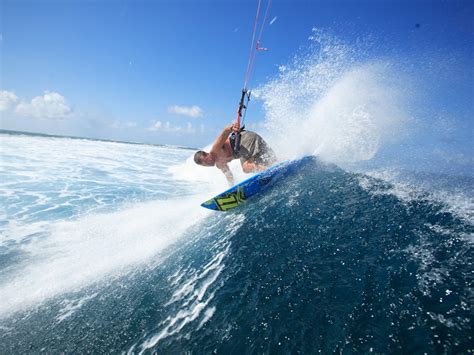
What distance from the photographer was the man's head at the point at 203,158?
764 centimetres

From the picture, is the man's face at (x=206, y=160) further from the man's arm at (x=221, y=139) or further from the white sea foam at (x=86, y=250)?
the white sea foam at (x=86, y=250)

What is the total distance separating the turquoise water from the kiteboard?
1.16 feet

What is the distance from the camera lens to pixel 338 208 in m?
5.62

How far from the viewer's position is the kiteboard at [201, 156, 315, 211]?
7062 millimetres

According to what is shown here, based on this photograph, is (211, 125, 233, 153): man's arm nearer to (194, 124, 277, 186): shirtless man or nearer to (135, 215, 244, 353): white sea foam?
(194, 124, 277, 186): shirtless man

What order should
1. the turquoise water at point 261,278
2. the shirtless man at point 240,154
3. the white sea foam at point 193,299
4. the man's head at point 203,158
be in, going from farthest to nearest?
the shirtless man at point 240,154, the man's head at point 203,158, the white sea foam at point 193,299, the turquoise water at point 261,278

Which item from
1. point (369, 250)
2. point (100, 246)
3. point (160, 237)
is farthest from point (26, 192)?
point (369, 250)

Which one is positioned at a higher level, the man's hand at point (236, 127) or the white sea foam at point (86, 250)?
the man's hand at point (236, 127)

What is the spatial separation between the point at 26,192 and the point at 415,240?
46.7 feet

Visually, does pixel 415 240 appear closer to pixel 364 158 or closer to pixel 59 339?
pixel 59 339

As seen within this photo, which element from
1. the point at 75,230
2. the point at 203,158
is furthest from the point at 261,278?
the point at 75,230

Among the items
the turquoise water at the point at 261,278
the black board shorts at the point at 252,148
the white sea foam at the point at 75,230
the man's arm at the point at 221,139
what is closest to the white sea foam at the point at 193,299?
the turquoise water at the point at 261,278

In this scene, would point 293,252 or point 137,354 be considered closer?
point 137,354

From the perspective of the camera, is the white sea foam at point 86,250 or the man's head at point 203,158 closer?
A: the white sea foam at point 86,250
